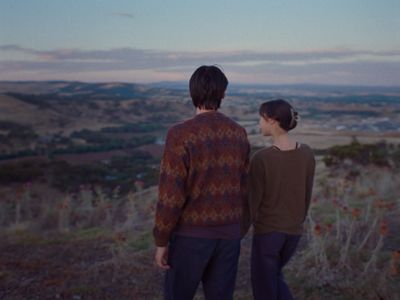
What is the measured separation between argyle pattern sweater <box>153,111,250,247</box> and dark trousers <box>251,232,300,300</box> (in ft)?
1.48

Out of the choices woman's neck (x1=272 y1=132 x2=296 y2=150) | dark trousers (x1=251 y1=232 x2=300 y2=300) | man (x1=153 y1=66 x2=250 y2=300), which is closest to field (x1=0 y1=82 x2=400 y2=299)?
dark trousers (x1=251 y1=232 x2=300 y2=300)

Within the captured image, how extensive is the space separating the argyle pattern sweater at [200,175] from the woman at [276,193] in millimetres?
301

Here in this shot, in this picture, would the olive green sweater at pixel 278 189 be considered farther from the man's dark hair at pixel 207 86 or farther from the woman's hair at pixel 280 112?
the man's dark hair at pixel 207 86

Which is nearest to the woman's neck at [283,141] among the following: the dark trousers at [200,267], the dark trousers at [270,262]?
the dark trousers at [270,262]

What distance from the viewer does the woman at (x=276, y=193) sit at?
2.71 m

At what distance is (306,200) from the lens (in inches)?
113

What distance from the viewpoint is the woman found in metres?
2.71

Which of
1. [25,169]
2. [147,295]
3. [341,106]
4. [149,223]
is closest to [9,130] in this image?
[25,169]

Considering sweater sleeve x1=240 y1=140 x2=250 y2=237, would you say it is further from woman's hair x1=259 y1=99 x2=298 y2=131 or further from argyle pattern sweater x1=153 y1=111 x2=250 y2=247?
woman's hair x1=259 y1=99 x2=298 y2=131

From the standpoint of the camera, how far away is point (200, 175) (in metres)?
2.30

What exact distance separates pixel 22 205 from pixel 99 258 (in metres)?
4.29

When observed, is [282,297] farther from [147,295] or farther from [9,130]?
[9,130]

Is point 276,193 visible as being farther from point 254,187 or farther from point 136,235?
point 136,235

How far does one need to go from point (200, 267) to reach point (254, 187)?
21.1 inches
